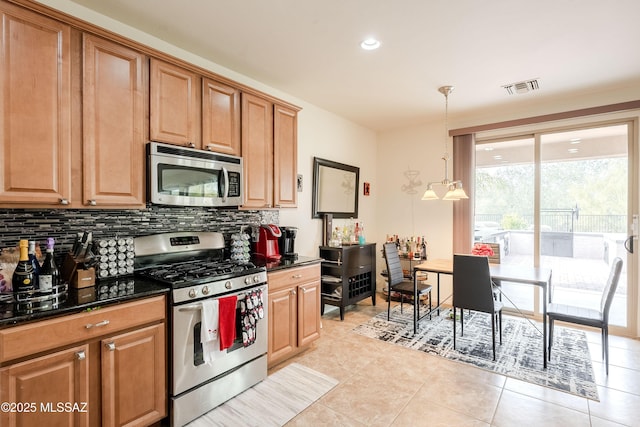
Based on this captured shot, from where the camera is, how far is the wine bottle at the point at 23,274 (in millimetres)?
1607

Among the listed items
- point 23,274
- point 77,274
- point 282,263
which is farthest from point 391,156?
point 23,274

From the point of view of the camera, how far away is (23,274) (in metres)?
1.62

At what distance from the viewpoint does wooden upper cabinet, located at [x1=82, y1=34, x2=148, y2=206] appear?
1922 mm

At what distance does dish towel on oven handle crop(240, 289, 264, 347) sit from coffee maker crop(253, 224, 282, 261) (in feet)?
2.06

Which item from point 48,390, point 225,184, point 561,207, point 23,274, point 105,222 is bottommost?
point 48,390

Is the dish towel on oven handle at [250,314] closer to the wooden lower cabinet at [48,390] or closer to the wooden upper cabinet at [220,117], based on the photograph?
the wooden lower cabinet at [48,390]

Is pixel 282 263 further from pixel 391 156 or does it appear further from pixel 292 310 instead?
pixel 391 156

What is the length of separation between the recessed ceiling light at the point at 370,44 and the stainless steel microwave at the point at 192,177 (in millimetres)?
1411

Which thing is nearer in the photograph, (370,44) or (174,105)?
(174,105)

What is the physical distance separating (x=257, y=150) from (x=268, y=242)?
875mm

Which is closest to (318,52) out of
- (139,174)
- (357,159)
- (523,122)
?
(139,174)

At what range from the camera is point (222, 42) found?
259 centimetres

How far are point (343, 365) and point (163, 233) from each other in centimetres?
192

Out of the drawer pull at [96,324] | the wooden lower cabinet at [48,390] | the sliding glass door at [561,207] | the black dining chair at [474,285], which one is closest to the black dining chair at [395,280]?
the black dining chair at [474,285]
